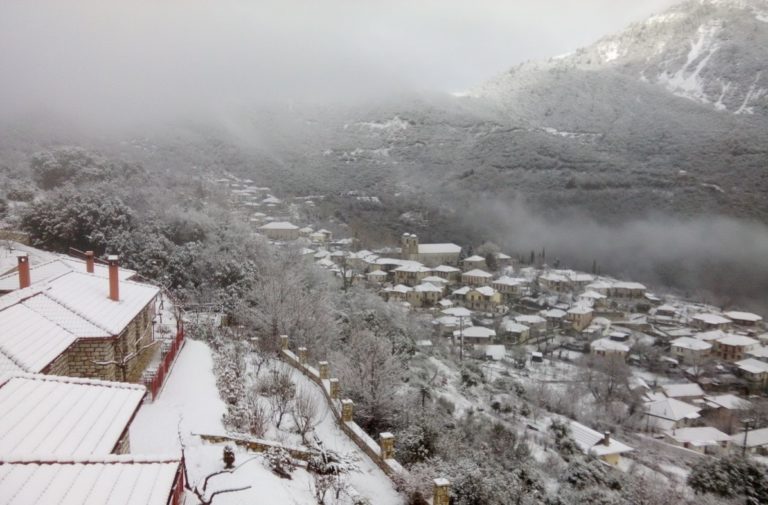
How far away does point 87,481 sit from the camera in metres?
4.88

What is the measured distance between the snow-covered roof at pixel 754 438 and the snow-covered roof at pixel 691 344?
1209 centimetres

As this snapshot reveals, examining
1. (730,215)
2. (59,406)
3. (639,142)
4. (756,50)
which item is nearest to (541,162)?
(639,142)

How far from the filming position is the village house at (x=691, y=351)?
38500 millimetres

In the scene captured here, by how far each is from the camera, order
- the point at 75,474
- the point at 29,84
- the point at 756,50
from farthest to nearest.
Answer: the point at 756,50 < the point at 29,84 < the point at 75,474

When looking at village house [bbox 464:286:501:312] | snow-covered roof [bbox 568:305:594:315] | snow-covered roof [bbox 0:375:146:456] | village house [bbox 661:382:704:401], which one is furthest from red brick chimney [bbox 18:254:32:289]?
snow-covered roof [bbox 568:305:594:315]

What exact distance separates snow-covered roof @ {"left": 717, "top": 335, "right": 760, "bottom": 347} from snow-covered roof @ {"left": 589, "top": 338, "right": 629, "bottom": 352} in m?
8.33

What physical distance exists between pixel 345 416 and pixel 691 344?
1436 inches

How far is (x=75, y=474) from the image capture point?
4957 mm

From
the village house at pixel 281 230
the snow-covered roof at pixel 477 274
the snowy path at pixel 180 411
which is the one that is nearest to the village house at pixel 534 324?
the snow-covered roof at pixel 477 274

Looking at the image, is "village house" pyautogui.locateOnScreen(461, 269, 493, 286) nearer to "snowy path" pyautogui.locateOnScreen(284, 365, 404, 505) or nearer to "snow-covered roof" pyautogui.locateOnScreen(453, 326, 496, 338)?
"snow-covered roof" pyautogui.locateOnScreen(453, 326, 496, 338)

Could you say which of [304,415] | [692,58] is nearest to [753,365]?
[304,415]

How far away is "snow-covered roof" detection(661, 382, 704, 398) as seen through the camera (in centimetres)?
3192

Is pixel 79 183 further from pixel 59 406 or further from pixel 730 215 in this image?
pixel 730 215

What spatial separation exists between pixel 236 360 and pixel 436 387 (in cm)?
1129
